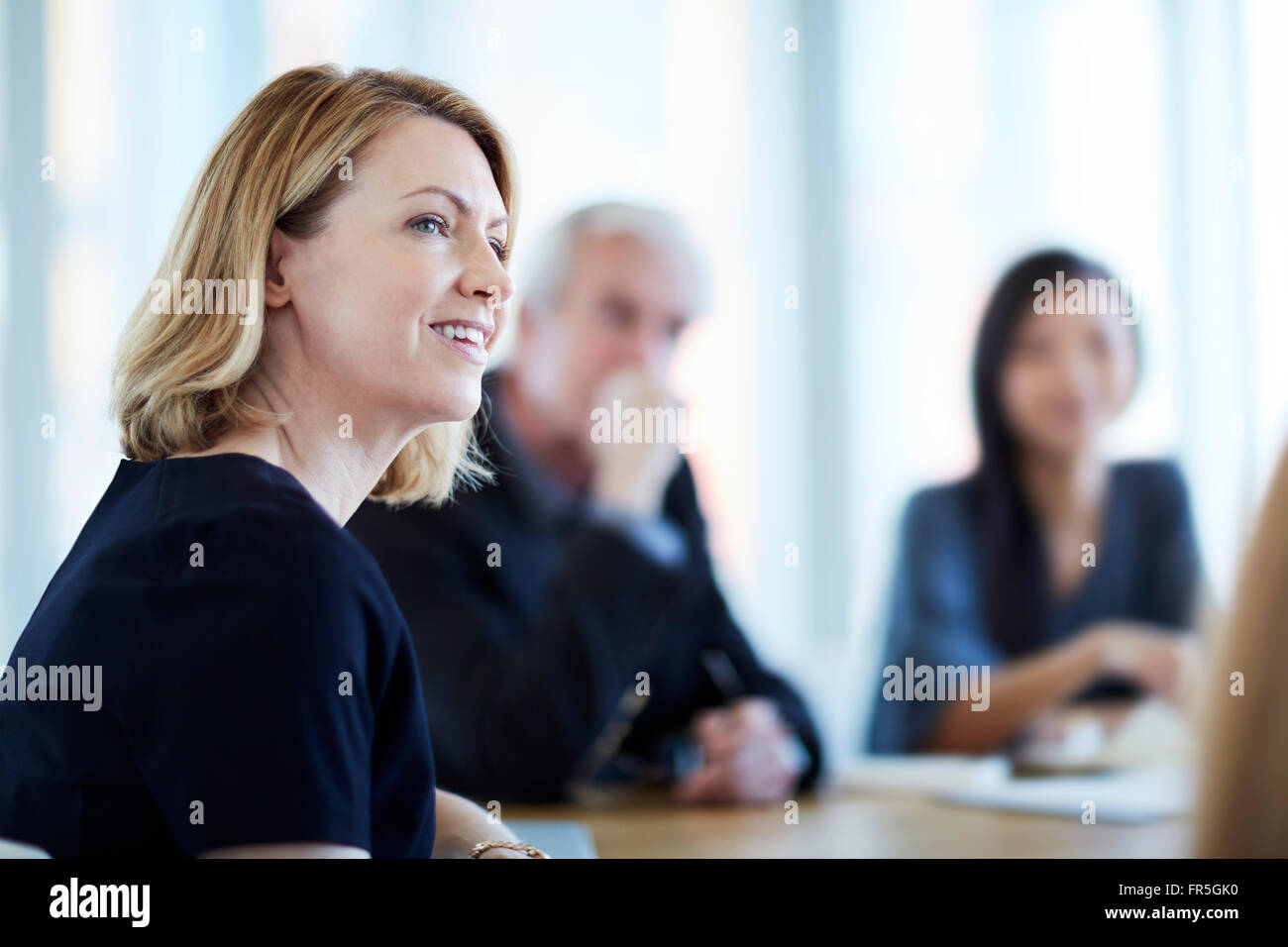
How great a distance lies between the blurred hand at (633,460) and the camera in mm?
1354

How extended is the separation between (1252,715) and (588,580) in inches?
33.3

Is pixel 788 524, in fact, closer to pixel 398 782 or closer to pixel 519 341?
pixel 519 341

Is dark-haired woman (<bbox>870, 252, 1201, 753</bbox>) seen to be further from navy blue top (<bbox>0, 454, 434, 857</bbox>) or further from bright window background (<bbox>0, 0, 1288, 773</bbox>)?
navy blue top (<bbox>0, 454, 434, 857</bbox>)

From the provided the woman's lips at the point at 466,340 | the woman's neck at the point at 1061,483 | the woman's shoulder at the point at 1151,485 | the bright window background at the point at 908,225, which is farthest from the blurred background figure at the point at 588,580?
the bright window background at the point at 908,225

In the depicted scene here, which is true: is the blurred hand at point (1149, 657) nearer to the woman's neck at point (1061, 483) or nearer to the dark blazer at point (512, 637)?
the woman's neck at point (1061, 483)

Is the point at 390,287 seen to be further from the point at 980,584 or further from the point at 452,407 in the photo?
the point at 980,584

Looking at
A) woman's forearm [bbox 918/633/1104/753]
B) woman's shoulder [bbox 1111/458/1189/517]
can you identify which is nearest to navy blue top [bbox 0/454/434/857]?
woman's forearm [bbox 918/633/1104/753]

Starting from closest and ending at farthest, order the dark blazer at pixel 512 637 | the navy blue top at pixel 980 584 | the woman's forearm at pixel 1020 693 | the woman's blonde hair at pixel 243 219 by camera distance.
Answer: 1. the woman's blonde hair at pixel 243 219
2. the dark blazer at pixel 512 637
3. the woman's forearm at pixel 1020 693
4. the navy blue top at pixel 980 584

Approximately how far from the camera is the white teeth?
0.75 metres

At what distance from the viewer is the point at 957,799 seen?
1.21 metres

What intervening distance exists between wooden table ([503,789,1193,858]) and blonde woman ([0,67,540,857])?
29cm

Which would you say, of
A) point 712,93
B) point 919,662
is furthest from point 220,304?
point 712,93
